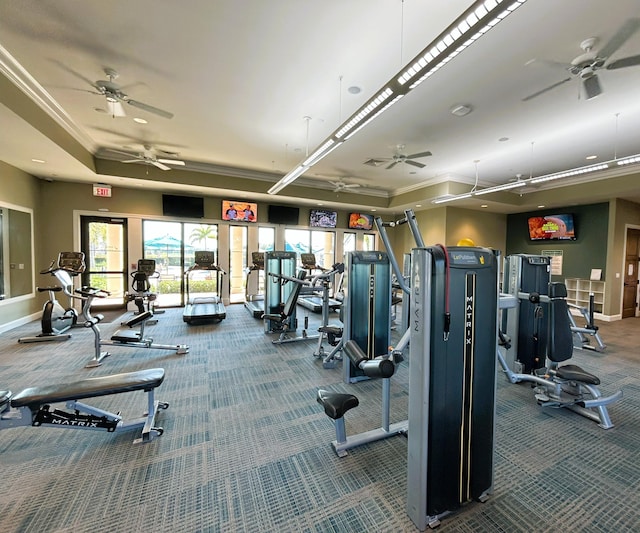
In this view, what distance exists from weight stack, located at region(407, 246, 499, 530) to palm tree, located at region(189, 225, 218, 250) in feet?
25.6

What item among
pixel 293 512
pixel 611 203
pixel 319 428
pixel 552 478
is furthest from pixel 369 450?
pixel 611 203

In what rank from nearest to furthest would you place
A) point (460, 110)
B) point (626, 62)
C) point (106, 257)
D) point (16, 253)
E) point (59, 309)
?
point (626, 62) → point (460, 110) → point (59, 309) → point (16, 253) → point (106, 257)

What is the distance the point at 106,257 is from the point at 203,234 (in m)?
2.45

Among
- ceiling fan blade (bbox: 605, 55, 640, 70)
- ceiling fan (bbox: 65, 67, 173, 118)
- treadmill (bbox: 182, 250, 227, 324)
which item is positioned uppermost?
ceiling fan (bbox: 65, 67, 173, 118)

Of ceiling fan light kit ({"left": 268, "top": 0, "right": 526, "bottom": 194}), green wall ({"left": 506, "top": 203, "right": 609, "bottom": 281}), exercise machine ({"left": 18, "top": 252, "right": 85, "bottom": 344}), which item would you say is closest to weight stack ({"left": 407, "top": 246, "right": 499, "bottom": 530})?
ceiling fan light kit ({"left": 268, "top": 0, "right": 526, "bottom": 194})

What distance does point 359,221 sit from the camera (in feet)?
32.7

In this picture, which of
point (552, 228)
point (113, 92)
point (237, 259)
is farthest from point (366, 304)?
point (552, 228)

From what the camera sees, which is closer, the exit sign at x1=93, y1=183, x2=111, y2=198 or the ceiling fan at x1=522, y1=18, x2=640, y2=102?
the ceiling fan at x1=522, y1=18, x2=640, y2=102

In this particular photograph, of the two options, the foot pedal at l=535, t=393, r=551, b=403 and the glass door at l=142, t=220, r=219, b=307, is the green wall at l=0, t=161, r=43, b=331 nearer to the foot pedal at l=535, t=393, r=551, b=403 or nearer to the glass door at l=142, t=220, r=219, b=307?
the glass door at l=142, t=220, r=219, b=307

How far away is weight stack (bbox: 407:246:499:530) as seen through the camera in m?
1.49

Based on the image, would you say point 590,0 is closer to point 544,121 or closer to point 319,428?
point 544,121

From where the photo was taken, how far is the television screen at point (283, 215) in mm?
8789

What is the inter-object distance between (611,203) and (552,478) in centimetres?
814

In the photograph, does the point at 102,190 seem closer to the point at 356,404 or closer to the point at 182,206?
the point at 182,206
